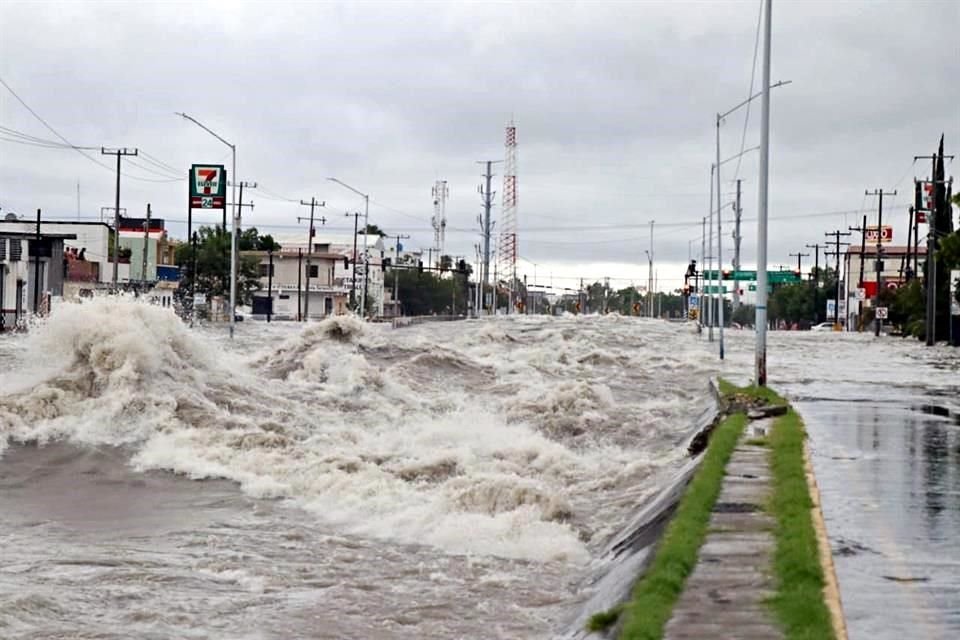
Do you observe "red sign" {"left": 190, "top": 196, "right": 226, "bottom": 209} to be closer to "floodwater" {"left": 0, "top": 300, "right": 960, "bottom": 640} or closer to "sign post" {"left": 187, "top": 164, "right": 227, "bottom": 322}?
"sign post" {"left": 187, "top": 164, "right": 227, "bottom": 322}

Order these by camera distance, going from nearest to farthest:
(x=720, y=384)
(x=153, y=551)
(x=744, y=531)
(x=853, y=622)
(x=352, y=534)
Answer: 1. (x=853, y=622)
2. (x=744, y=531)
3. (x=153, y=551)
4. (x=352, y=534)
5. (x=720, y=384)

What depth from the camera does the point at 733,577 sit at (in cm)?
960

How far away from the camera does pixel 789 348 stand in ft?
208

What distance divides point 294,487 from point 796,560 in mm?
10447

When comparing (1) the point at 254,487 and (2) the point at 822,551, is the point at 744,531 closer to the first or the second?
(2) the point at 822,551

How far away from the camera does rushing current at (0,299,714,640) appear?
38.2ft

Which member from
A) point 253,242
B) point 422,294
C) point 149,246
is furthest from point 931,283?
point 422,294

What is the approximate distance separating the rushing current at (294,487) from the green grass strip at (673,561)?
1.16 meters

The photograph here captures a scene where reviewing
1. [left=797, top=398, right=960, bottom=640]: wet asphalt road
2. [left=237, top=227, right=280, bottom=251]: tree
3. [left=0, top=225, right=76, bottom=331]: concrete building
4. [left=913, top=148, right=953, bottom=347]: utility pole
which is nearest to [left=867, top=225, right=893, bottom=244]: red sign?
[left=913, top=148, right=953, bottom=347]: utility pole

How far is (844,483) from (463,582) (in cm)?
437

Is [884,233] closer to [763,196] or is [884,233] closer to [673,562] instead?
[763,196]

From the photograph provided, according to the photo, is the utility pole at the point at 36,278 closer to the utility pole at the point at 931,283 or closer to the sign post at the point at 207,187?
the sign post at the point at 207,187

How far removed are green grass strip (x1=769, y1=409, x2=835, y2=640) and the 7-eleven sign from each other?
5667 cm

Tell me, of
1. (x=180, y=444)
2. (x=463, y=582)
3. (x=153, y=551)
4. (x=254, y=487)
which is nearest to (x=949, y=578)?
(x=463, y=582)
